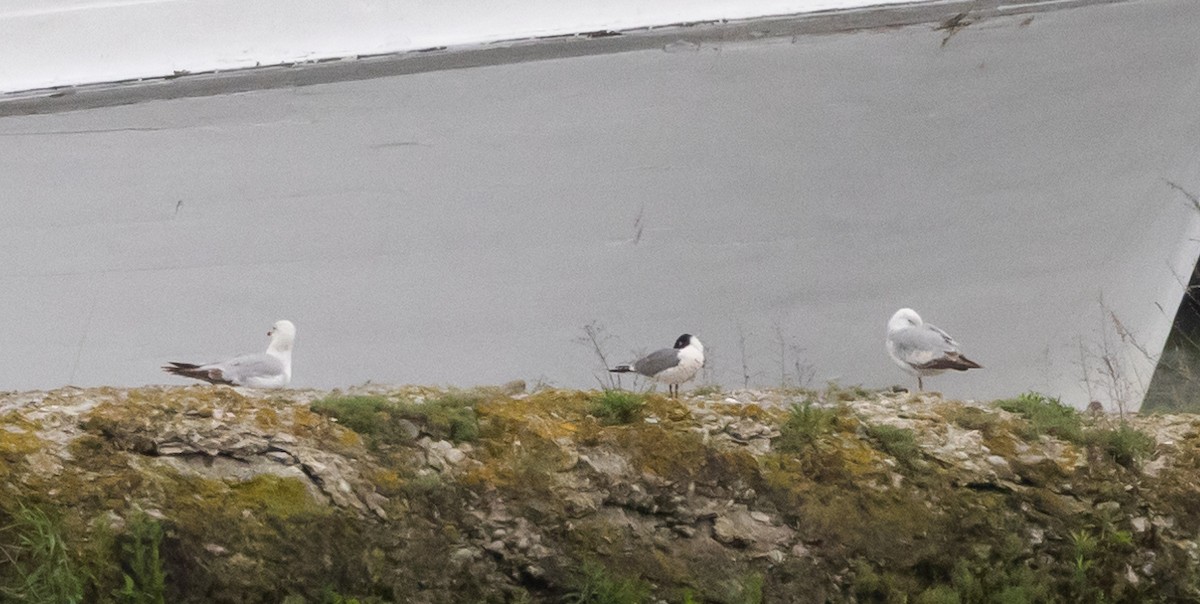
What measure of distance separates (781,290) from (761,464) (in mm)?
1822

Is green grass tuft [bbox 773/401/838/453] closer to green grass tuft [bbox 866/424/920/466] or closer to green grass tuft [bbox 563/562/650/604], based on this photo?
green grass tuft [bbox 866/424/920/466]

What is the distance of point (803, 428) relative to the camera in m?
5.67

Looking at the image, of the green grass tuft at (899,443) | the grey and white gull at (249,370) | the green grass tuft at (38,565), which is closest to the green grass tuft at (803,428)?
the green grass tuft at (899,443)

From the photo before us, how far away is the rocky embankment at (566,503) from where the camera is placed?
4914 mm

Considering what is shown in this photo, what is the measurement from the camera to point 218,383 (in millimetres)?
6168

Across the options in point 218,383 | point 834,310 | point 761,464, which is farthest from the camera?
point 834,310

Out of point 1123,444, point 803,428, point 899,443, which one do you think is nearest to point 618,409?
point 803,428

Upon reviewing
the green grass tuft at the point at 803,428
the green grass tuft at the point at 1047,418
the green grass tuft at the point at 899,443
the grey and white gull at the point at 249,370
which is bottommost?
the green grass tuft at the point at 1047,418

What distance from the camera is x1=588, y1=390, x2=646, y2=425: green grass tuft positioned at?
5730 mm

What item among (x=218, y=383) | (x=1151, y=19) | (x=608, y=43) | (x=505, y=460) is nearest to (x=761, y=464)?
(x=505, y=460)

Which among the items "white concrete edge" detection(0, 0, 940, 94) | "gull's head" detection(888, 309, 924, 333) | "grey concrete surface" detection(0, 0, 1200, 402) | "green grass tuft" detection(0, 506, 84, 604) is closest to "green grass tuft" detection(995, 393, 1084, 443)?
"gull's head" detection(888, 309, 924, 333)

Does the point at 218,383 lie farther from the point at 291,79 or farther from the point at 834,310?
the point at 834,310

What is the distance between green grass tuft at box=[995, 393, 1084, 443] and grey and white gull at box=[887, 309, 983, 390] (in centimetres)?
29

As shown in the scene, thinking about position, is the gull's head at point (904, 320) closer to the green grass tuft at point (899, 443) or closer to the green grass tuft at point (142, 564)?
the green grass tuft at point (899, 443)
